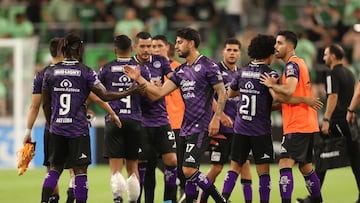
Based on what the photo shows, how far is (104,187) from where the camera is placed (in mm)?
18219

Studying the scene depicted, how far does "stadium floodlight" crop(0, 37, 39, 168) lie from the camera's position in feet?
78.8

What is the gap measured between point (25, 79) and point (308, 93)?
1263cm

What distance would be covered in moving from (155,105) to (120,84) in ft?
3.46

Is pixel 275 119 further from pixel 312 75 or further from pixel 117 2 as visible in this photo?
pixel 117 2

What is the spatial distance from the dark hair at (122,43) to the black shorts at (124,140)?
3.21ft

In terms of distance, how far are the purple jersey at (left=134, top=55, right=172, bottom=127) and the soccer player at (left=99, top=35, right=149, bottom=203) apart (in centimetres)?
71

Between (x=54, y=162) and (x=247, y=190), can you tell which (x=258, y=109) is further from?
(x=54, y=162)

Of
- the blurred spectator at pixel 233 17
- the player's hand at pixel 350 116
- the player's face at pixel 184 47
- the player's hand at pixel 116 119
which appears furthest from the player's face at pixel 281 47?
the blurred spectator at pixel 233 17

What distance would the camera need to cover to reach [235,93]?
13.2 meters

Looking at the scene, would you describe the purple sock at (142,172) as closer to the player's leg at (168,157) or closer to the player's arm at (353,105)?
the player's leg at (168,157)

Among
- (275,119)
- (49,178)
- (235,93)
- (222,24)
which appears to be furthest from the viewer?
(222,24)

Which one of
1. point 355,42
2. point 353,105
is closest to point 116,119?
point 353,105

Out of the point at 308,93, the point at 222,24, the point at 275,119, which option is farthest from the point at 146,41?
the point at 222,24

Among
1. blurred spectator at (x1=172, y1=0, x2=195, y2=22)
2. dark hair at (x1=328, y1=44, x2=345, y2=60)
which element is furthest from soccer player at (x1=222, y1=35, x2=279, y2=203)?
blurred spectator at (x1=172, y1=0, x2=195, y2=22)
